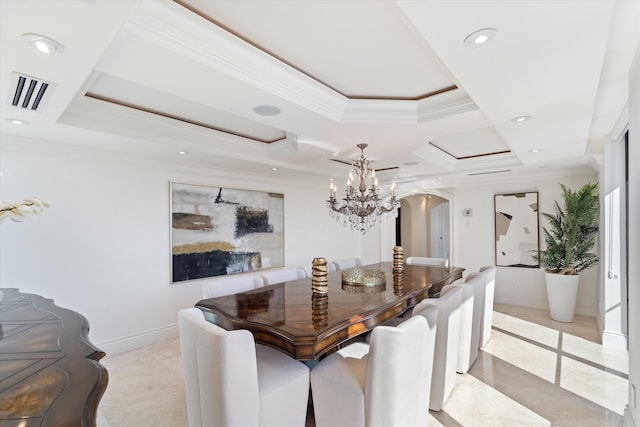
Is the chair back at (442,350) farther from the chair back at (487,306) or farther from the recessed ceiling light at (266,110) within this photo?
the recessed ceiling light at (266,110)

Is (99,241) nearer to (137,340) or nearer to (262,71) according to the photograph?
(137,340)

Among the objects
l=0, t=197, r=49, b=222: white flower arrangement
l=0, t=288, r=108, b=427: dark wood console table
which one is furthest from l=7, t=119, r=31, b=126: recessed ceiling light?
l=0, t=288, r=108, b=427: dark wood console table

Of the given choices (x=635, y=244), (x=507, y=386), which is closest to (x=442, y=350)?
(x=507, y=386)

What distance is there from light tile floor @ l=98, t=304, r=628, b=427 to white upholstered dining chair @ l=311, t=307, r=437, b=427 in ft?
1.71

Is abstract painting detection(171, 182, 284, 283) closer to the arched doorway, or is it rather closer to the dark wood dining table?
the dark wood dining table

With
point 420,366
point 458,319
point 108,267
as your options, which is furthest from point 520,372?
point 108,267

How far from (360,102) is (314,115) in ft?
1.49

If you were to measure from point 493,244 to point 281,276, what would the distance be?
443cm

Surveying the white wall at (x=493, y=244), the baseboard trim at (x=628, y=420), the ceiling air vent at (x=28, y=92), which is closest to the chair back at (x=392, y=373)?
the baseboard trim at (x=628, y=420)

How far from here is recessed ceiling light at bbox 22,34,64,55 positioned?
1.36 m

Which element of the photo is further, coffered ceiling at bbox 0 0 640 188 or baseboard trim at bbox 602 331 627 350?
baseboard trim at bbox 602 331 627 350

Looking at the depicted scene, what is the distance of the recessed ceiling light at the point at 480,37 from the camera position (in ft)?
4.52

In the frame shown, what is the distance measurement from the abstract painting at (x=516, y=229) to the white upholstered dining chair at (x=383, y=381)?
4430 mm

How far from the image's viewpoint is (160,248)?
3.78m
